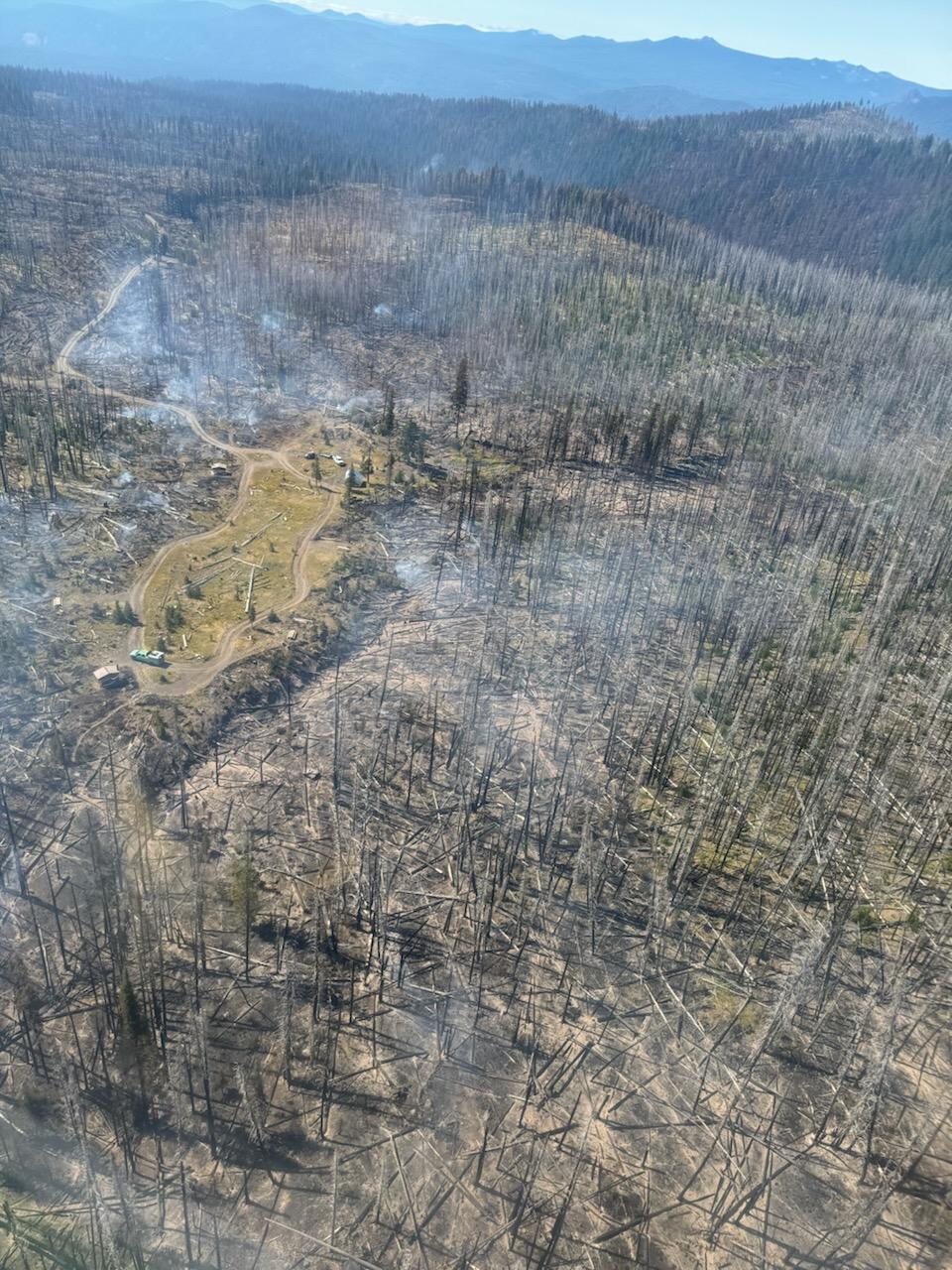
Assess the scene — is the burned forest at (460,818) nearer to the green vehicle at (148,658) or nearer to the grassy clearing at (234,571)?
the grassy clearing at (234,571)

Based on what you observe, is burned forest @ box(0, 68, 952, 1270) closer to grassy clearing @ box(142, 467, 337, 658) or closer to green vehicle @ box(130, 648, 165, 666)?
grassy clearing @ box(142, 467, 337, 658)

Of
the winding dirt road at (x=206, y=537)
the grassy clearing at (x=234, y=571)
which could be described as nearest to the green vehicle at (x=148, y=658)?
the winding dirt road at (x=206, y=537)

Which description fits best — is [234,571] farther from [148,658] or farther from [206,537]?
[148,658]

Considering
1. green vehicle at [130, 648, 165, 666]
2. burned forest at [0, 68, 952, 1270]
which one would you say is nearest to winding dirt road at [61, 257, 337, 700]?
burned forest at [0, 68, 952, 1270]

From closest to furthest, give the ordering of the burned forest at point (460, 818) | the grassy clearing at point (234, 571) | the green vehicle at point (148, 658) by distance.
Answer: the burned forest at point (460, 818), the green vehicle at point (148, 658), the grassy clearing at point (234, 571)

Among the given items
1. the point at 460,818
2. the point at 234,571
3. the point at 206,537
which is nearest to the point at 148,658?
the point at 234,571

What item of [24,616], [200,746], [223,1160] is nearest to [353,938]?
[223,1160]
